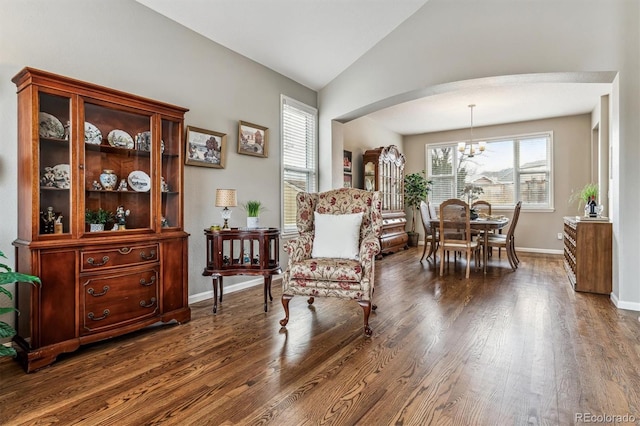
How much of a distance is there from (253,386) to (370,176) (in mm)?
4907

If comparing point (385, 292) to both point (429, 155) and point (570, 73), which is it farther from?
point (429, 155)

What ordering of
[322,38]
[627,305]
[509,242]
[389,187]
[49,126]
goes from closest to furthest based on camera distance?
[49,126], [627,305], [322,38], [509,242], [389,187]

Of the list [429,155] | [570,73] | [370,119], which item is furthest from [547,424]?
[429,155]

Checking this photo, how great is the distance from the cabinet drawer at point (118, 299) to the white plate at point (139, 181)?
0.66 meters

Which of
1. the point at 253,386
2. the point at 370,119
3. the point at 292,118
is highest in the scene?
the point at 370,119

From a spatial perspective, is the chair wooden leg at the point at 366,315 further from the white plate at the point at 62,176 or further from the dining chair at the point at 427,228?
the dining chair at the point at 427,228

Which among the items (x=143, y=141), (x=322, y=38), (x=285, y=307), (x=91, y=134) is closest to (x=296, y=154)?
(x=322, y=38)

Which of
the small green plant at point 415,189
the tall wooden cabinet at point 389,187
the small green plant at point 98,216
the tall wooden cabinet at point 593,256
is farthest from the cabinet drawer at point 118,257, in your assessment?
the small green plant at point 415,189

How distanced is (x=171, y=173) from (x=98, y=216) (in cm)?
64

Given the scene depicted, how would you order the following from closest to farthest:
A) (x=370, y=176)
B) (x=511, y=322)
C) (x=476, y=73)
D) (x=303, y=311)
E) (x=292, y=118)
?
(x=511, y=322) < (x=303, y=311) < (x=476, y=73) < (x=292, y=118) < (x=370, y=176)

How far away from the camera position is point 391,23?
4102mm

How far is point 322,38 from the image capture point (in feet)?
12.9

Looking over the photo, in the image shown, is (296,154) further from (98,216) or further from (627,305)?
(627,305)

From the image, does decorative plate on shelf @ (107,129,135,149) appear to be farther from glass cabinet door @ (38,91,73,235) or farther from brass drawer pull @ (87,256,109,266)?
brass drawer pull @ (87,256,109,266)
